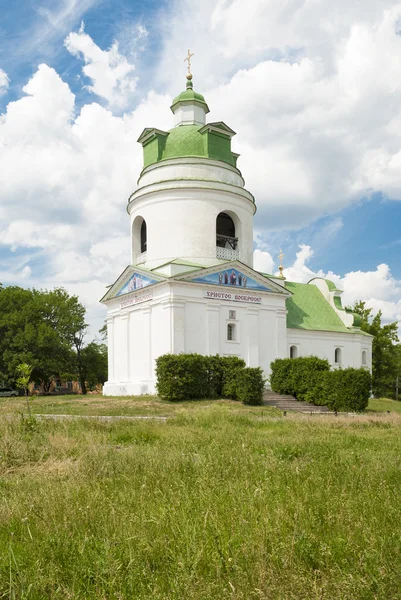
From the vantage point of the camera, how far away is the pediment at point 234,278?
29391 mm

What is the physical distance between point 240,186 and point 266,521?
101 feet

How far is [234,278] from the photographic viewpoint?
1211 inches

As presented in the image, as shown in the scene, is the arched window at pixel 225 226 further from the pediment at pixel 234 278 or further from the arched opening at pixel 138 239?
the arched opening at pixel 138 239

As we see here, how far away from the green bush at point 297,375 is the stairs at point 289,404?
1.73ft

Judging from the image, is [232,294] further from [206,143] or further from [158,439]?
[158,439]

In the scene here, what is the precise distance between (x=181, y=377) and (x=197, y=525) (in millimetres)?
20093

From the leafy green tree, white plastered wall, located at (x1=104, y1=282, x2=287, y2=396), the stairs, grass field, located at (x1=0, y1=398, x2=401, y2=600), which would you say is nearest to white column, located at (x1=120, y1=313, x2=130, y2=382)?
white plastered wall, located at (x1=104, y1=282, x2=287, y2=396)

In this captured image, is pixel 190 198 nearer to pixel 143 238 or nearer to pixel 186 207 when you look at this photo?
pixel 186 207

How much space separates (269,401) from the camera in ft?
85.1

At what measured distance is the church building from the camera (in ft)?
95.7

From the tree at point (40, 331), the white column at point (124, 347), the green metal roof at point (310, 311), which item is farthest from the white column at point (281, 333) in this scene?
the tree at point (40, 331)

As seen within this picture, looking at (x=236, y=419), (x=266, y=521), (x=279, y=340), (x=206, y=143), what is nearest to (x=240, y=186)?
(x=206, y=143)

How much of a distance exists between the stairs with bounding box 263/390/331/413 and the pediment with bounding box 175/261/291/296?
668cm

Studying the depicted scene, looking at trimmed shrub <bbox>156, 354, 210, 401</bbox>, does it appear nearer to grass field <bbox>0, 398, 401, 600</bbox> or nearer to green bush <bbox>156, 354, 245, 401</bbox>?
green bush <bbox>156, 354, 245, 401</bbox>
